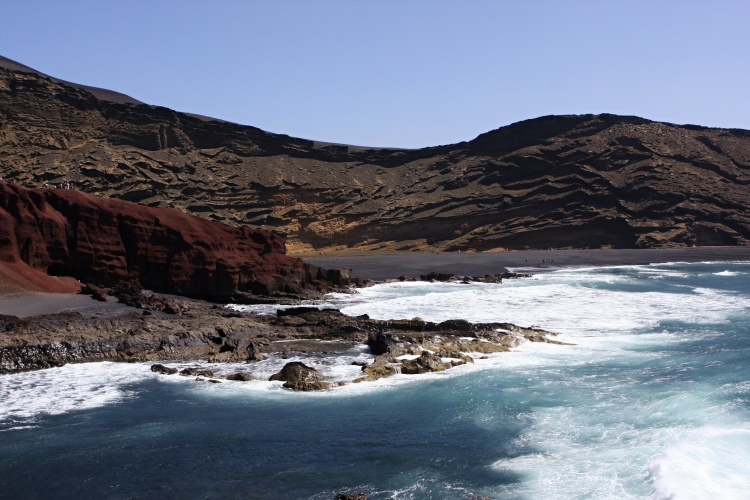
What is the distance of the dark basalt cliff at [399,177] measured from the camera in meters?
68.7

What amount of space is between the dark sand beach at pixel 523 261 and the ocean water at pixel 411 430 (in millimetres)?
27213

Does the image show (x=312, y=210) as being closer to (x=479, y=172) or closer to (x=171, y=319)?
(x=479, y=172)

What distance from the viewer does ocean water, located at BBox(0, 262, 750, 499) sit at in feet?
32.2

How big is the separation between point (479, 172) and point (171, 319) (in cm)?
6431

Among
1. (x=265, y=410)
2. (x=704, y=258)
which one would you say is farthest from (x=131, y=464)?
(x=704, y=258)

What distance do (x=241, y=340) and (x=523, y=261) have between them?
41.3 meters

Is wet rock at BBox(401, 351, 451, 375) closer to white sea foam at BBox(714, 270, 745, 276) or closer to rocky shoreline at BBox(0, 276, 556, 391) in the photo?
rocky shoreline at BBox(0, 276, 556, 391)

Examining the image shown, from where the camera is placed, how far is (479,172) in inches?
3206

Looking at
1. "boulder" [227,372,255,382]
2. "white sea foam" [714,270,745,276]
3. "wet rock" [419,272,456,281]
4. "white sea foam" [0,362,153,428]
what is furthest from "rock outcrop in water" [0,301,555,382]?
"white sea foam" [714,270,745,276]

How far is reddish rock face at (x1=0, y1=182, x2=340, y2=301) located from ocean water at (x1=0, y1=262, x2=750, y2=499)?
9902 mm

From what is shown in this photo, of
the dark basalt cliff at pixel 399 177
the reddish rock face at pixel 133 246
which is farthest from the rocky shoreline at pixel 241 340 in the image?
the dark basalt cliff at pixel 399 177

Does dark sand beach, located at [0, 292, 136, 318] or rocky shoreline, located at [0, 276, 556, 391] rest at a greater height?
dark sand beach, located at [0, 292, 136, 318]

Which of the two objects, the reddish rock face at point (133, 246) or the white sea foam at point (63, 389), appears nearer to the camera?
the white sea foam at point (63, 389)

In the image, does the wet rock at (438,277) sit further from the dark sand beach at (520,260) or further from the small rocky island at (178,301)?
the small rocky island at (178,301)
